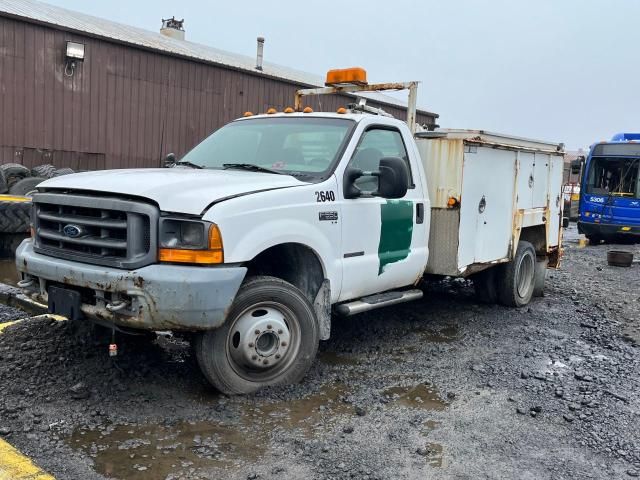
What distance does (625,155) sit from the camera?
1744cm

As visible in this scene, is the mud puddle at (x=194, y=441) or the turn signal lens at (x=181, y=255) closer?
the mud puddle at (x=194, y=441)

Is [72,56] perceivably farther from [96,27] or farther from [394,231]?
[394,231]

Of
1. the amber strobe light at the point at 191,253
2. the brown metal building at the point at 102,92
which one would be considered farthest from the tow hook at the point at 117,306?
the brown metal building at the point at 102,92

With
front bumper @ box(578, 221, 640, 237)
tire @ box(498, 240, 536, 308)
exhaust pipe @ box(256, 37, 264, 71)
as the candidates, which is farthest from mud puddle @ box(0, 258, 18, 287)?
front bumper @ box(578, 221, 640, 237)

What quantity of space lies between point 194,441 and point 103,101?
14.4 meters

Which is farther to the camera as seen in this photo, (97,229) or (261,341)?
(261,341)

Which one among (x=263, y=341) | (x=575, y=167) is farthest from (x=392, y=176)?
(x=575, y=167)

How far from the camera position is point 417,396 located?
463 cm

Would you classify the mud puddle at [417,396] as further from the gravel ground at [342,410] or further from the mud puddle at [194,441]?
the mud puddle at [194,441]

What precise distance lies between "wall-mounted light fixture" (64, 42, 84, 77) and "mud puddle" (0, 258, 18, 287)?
862cm

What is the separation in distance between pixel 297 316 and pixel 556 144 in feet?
17.2

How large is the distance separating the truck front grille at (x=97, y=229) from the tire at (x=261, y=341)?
724mm

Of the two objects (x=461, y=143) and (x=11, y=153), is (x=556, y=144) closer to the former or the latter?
(x=461, y=143)

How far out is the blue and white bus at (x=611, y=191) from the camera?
1722cm
